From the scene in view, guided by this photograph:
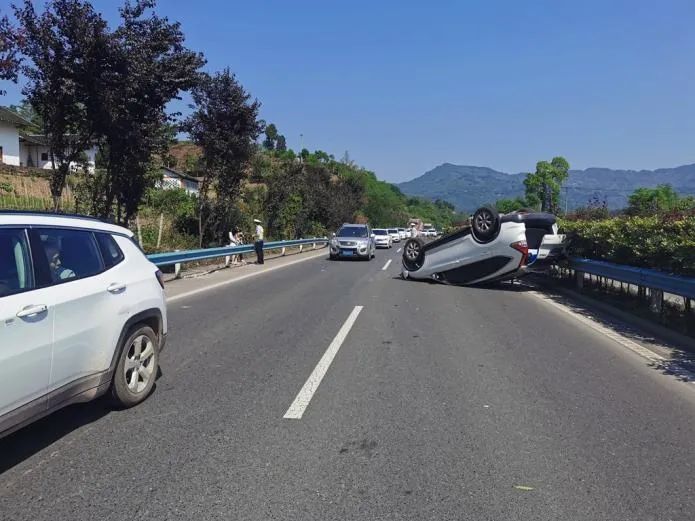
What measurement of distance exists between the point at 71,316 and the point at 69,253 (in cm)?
57

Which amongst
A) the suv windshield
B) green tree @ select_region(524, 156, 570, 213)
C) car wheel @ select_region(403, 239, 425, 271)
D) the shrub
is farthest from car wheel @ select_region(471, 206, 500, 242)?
A: green tree @ select_region(524, 156, 570, 213)

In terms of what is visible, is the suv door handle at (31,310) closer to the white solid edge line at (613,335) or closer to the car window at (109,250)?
the car window at (109,250)

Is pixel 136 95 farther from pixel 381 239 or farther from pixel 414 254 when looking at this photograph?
pixel 381 239

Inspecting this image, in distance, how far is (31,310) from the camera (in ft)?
12.7

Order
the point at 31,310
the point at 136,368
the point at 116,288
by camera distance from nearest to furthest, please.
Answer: the point at 31,310 < the point at 116,288 < the point at 136,368

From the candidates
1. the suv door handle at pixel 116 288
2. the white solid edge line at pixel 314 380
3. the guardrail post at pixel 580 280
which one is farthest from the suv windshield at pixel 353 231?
the suv door handle at pixel 116 288

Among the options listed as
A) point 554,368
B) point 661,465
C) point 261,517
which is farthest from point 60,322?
point 554,368

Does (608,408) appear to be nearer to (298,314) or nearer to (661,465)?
(661,465)

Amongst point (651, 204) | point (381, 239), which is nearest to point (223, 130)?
point (651, 204)

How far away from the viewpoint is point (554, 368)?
711 cm

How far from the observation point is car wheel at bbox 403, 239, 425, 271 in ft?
57.2

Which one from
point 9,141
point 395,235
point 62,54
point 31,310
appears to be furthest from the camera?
point 395,235

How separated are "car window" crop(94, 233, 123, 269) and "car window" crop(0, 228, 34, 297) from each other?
98 cm

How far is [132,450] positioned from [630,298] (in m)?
10.9
